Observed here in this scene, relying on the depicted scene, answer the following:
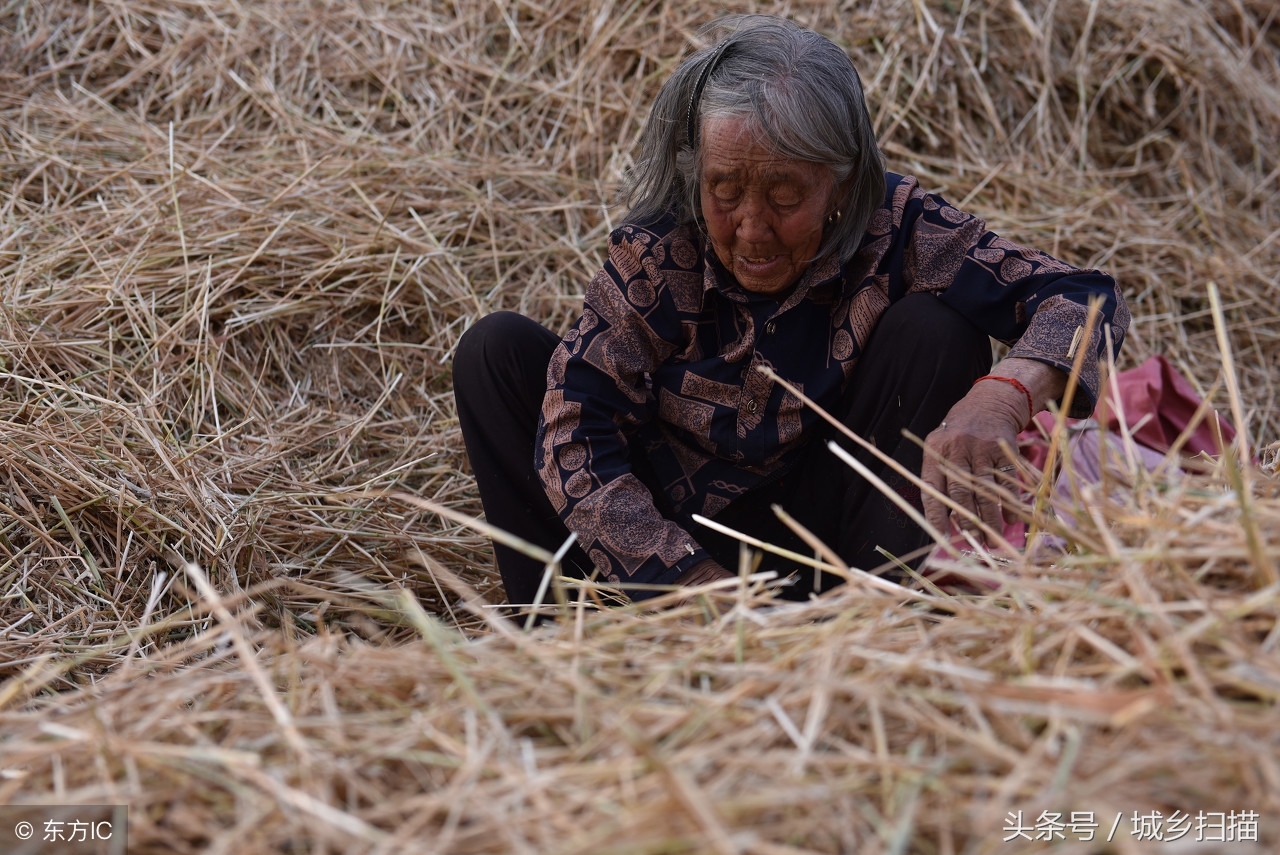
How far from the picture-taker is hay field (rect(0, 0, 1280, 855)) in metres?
0.80

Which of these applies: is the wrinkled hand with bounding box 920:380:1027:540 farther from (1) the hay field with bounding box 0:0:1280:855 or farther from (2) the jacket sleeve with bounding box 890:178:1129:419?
(1) the hay field with bounding box 0:0:1280:855

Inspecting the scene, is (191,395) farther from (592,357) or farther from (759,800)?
(759,800)

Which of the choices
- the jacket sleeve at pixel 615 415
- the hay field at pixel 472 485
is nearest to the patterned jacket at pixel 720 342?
the jacket sleeve at pixel 615 415

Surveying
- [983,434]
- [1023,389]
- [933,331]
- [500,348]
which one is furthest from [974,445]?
[500,348]

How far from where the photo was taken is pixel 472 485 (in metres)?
2.23

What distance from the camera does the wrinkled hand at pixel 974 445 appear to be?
135cm

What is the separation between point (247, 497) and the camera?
1.94 m

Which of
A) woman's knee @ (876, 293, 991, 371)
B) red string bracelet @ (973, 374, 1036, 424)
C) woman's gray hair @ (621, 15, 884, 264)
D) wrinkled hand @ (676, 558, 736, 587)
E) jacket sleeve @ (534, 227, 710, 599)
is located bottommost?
wrinkled hand @ (676, 558, 736, 587)

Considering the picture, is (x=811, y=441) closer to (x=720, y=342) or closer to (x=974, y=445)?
(x=720, y=342)

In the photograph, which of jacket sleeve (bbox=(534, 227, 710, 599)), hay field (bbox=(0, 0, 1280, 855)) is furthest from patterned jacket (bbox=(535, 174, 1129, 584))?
hay field (bbox=(0, 0, 1280, 855))

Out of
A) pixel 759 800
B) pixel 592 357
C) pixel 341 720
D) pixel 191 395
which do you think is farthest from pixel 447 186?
pixel 759 800

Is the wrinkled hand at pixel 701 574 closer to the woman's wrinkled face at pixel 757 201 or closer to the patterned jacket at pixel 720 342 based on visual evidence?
the patterned jacket at pixel 720 342

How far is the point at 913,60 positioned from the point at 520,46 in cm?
110

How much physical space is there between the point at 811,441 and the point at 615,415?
0.32 meters
